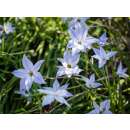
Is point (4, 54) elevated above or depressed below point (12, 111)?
above

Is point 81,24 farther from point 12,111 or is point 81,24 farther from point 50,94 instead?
point 12,111

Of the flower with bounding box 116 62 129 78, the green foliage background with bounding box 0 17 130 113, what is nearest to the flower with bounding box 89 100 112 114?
the green foliage background with bounding box 0 17 130 113

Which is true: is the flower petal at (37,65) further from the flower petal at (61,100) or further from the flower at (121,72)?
the flower at (121,72)

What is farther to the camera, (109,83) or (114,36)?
(114,36)

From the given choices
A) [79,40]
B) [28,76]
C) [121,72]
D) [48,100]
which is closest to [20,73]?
[28,76]
